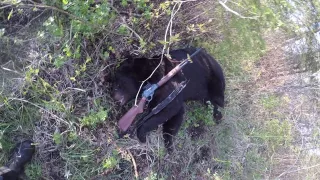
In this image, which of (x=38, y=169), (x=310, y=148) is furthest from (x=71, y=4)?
(x=310, y=148)

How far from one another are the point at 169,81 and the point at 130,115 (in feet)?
1.44

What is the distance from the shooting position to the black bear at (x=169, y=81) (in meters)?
3.28

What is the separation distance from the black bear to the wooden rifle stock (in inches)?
4.5

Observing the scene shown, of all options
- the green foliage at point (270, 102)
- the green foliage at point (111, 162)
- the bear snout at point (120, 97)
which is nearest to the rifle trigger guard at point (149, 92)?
the bear snout at point (120, 97)

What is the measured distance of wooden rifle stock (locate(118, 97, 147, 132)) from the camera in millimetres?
3209

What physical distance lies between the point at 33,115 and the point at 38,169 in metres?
0.46

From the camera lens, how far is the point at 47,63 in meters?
3.29

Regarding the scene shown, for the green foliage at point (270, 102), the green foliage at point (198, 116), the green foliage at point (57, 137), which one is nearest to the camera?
the green foliage at point (57, 137)

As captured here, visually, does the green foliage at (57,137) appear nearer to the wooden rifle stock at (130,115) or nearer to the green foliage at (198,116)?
the wooden rifle stock at (130,115)

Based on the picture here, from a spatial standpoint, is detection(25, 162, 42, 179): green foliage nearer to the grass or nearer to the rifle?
the grass

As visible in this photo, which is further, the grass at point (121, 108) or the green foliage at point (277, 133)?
the green foliage at point (277, 133)

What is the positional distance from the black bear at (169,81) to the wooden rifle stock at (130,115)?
11 centimetres

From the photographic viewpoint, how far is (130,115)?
323 cm

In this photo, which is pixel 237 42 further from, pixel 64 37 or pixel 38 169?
pixel 38 169
